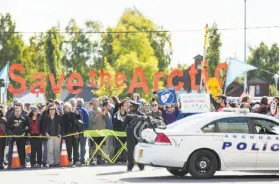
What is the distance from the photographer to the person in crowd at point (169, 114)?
2530cm

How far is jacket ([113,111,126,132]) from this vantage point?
24.8m

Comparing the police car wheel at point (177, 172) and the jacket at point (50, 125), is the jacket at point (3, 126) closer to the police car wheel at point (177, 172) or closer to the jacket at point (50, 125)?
the jacket at point (50, 125)

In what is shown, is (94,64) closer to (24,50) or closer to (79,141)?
(24,50)

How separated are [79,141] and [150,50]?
2812 inches

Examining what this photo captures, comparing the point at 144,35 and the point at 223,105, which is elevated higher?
the point at 144,35

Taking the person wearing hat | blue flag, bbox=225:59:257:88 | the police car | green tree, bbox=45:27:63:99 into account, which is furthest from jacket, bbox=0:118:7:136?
green tree, bbox=45:27:63:99

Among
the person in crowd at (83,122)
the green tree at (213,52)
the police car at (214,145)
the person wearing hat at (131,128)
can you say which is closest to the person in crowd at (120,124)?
the person in crowd at (83,122)

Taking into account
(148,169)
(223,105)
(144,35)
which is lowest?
(148,169)

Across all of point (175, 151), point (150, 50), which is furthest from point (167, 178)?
point (150, 50)

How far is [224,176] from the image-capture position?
64.0ft

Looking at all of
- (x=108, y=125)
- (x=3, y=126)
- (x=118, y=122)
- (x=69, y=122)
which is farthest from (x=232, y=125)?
(x=3, y=126)

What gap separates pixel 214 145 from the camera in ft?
61.0

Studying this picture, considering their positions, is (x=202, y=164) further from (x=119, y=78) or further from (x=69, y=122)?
(x=119, y=78)

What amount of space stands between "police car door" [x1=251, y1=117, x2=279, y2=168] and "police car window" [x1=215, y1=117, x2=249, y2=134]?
200 mm
